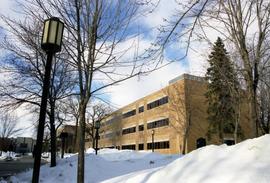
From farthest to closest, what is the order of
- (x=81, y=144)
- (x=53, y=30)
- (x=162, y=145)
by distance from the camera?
(x=162, y=145) < (x=81, y=144) < (x=53, y=30)

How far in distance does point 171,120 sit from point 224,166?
4657cm

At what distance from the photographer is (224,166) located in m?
6.04

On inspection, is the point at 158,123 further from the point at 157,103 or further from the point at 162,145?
the point at 162,145

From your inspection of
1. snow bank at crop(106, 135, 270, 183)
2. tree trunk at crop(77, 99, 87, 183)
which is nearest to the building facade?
tree trunk at crop(77, 99, 87, 183)

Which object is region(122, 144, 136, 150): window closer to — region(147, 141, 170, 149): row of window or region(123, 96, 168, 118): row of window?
region(123, 96, 168, 118): row of window

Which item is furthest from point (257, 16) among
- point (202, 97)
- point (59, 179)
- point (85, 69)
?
point (202, 97)

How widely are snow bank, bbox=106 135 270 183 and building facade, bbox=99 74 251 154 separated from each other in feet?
98.3

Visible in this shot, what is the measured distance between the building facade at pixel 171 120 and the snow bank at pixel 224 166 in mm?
29964

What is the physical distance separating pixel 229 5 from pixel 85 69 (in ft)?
16.7

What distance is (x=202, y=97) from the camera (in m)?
52.8

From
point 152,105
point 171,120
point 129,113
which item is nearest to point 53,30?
point 171,120

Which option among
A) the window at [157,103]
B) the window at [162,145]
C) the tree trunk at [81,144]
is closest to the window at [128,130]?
the window at [157,103]

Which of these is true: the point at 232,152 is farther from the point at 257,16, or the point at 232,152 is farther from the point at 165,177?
the point at 257,16

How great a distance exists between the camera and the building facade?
45719 millimetres
